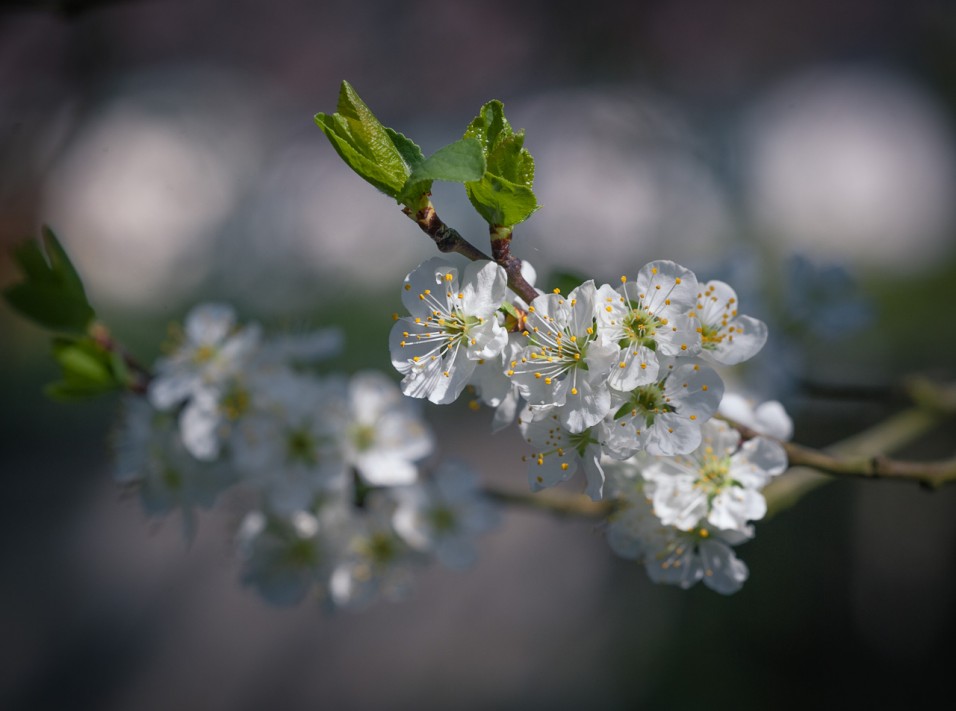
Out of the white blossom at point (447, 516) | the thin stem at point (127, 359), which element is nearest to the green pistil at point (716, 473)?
the white blossom at point (447, 516)

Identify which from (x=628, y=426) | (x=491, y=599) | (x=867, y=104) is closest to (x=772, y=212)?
(x=867, y=104)

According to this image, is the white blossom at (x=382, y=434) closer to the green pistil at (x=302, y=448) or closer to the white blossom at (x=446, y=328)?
the green pistil at (x=302, y=448)

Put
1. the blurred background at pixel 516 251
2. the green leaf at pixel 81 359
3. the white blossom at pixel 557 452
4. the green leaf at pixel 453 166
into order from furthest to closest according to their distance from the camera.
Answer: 1. the blurred background at pixel 516 251
2. the green leaf at pixel 81 359
3. the white blossom at pixel 557 452
4. the green leaf at pixel 453 166

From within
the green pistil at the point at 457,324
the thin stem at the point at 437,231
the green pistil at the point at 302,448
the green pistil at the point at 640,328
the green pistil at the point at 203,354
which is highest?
the green pistil at the point at 640,328

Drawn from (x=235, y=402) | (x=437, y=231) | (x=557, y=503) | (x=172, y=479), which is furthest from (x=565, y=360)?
(x=172, y=479)

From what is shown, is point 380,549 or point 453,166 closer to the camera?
point 453,166

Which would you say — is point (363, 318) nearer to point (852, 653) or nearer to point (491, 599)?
point (491, 599)

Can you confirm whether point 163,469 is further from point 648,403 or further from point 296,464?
point 648,403
